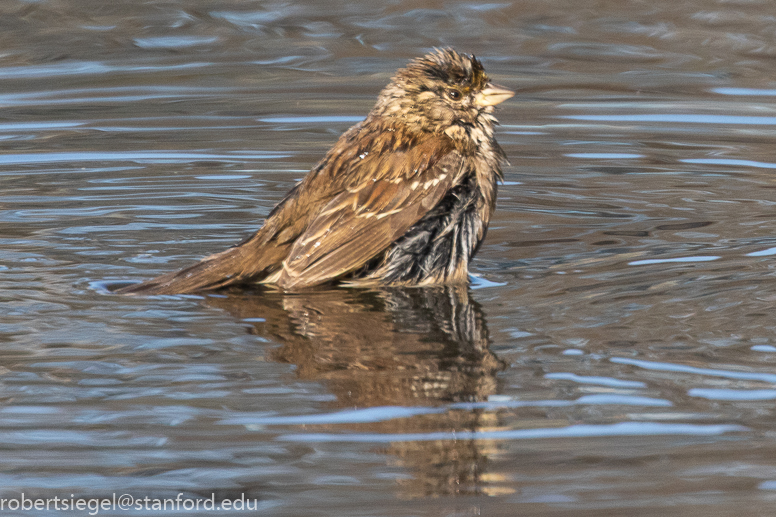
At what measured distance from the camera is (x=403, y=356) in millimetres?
4695

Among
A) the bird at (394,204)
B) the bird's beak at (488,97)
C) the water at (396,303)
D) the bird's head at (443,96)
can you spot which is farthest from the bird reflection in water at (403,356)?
the bird's beak at (488,97)

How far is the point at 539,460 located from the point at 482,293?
6.82 ft

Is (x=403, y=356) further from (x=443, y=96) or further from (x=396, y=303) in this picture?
(x=443, y=96)

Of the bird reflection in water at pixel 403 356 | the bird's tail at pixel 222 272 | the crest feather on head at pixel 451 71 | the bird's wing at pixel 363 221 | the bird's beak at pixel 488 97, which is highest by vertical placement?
the crest feather on head at pixel 451 71

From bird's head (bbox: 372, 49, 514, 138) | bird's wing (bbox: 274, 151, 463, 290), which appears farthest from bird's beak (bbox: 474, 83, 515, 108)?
bird's wing (bbox: 274, 151, 463, 290)

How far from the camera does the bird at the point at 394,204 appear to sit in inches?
221

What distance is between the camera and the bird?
5.62 m

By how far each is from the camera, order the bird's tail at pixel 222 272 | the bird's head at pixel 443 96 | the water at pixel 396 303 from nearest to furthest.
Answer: the water at pixel 396 303 < the bird's tail at pixel 222 272 < the bird's head at pixel 443 96

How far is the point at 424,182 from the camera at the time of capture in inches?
226

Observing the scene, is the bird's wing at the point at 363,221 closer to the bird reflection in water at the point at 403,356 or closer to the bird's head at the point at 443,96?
the bird reflection in water at the point at 403,356

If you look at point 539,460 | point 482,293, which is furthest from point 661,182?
point 539,460

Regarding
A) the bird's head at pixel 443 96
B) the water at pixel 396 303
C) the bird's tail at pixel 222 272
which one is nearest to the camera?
the water at pixel 396 303

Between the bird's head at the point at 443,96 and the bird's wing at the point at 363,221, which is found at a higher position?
the bird's head at the point at 443,96

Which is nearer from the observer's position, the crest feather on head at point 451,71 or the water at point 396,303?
the water at point 396,303
